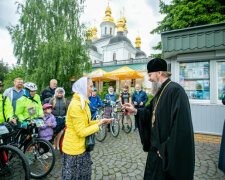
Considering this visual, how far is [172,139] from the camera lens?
1345 mm

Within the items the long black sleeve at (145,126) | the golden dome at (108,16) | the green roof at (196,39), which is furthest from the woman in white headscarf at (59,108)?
the golden dome at (108,16)

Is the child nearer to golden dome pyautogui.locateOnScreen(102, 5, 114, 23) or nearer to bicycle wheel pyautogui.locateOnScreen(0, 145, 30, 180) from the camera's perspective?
A: bicycle wheel pyautogui.locateOnScreen(0, 145, 30, 180)

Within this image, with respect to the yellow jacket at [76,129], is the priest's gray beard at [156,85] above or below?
above

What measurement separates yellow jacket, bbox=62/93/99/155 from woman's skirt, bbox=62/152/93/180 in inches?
3.2

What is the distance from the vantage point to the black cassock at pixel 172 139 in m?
1.32

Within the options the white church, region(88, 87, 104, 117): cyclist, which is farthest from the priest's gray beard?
the white church

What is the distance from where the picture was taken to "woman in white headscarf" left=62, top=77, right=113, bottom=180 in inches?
69.1

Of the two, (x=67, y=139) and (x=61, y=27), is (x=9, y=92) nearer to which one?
(x=67, y=139)

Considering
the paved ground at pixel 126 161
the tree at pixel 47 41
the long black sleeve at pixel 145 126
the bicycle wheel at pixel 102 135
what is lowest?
the paved ground at pixel 126 161

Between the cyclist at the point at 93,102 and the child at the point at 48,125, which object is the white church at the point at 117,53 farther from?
the child at the point at 48,125

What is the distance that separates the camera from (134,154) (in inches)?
148

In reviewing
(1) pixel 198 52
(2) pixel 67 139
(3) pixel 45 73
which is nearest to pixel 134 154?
(2) pixel 67 139

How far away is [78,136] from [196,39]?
4.53 metres

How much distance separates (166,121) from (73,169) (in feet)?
4.90
